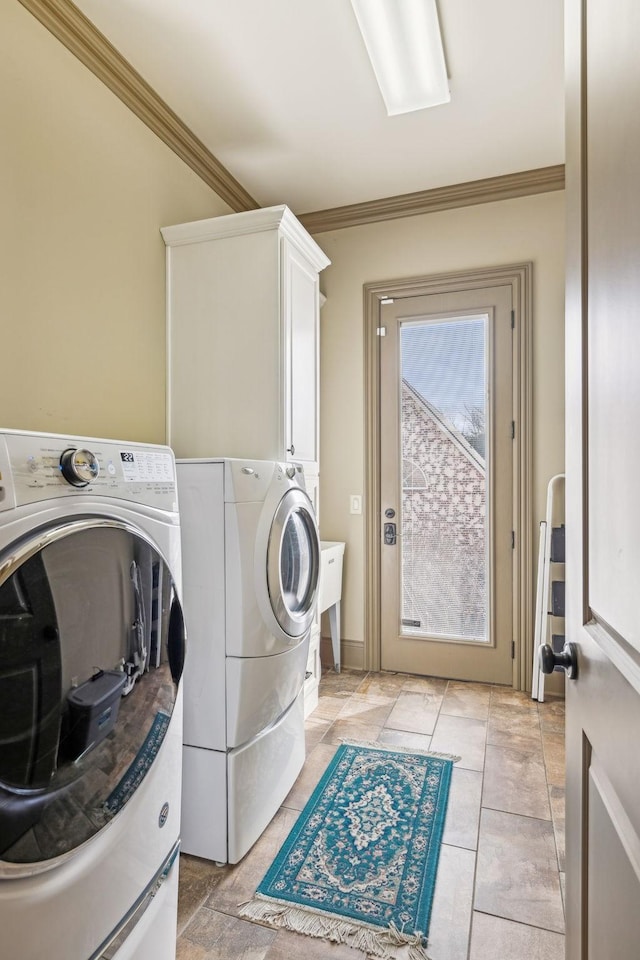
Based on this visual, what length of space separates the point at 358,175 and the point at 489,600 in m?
2.41

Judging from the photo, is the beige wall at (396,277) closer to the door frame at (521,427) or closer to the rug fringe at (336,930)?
the door frame at (521,427)

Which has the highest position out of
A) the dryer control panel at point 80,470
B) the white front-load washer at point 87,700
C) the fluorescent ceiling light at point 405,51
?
the fluorescent ceiling light at point 405,51

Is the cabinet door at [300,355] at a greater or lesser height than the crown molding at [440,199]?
lesser

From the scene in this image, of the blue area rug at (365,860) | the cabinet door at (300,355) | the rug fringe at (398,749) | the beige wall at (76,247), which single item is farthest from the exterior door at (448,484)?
the beige wall at (76,247)

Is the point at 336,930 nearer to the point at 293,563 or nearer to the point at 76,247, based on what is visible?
the point at 293,563

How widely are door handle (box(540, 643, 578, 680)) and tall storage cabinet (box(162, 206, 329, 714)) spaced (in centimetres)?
156

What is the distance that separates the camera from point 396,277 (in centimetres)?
321

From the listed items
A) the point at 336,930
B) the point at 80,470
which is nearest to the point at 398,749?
the point at 336,930

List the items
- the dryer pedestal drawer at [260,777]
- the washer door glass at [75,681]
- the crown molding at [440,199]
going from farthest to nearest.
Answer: the crown molding at [440,199]
the dryer pedestal drawer at [260,777]
the washer door glass at [75,681]

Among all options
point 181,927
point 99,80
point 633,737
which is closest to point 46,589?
point 633,737

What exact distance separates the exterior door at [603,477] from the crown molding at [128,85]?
1.73m

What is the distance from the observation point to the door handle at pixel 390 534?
3205 millimetres

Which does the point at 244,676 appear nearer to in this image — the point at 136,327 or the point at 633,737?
the point at 633,737

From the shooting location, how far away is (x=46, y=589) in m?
0.88
